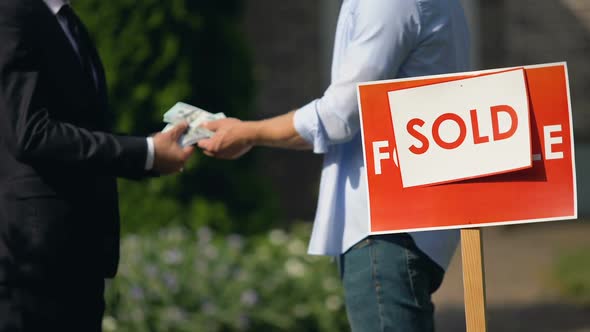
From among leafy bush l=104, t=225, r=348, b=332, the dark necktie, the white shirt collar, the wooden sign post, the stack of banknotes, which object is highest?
the white shirt collar

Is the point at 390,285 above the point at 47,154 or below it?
below

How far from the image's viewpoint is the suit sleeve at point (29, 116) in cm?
268

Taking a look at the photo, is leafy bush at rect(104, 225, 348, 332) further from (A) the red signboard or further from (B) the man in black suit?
(A) the red signboard

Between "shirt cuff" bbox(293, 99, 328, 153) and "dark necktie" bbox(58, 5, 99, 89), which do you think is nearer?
"shirt cuff" bbox(293, 99, 328, 153)

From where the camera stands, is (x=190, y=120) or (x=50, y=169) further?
(x=190, y=120)

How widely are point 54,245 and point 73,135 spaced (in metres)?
0.31

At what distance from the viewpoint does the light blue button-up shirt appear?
2.64 m

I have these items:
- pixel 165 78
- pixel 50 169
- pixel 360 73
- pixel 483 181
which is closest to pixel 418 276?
pixel 483 181

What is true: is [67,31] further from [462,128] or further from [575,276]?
[575,276]

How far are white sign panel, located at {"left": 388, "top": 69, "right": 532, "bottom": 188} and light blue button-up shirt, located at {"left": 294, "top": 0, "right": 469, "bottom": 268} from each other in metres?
0.14

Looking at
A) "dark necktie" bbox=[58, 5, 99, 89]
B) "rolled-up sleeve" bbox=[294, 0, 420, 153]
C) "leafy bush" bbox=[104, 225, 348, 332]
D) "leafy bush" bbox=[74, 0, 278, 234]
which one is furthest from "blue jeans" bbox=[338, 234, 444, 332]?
"leafy bush" bbox=[74, 0, 278, 234]

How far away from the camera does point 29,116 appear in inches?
107

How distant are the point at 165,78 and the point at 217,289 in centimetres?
146

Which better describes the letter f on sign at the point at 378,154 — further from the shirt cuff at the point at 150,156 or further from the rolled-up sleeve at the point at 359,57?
A: the shirt cuff at the point at 150,156
